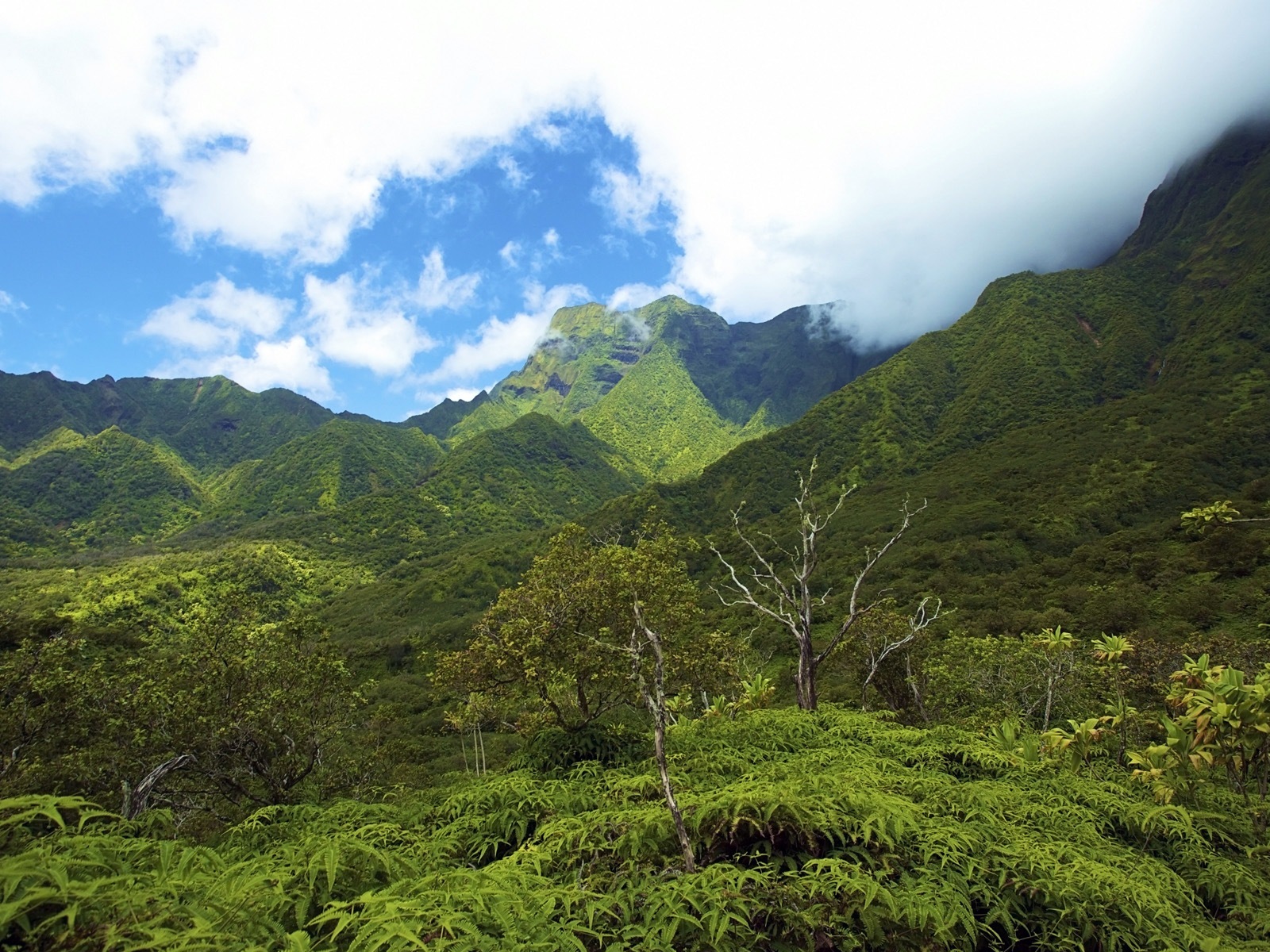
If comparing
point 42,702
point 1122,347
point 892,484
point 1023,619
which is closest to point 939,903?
point 42,702

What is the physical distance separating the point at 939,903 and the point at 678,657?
33.5 feet

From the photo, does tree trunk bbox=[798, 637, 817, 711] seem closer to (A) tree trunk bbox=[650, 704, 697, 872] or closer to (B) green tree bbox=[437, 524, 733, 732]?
(B) green tree bbox=[437, 524, 733, 732]

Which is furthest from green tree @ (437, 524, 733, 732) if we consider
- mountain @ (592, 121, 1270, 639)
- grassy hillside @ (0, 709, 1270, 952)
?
mountain @ (592, 121, 1270, 639)

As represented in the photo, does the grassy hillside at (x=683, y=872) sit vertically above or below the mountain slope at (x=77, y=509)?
below

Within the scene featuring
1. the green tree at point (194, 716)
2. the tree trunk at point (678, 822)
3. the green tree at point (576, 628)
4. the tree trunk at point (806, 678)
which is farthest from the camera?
the tree trunk at point (806, 678)

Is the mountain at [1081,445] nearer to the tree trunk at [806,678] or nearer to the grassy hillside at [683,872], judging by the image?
the tree trunk at [806,678]

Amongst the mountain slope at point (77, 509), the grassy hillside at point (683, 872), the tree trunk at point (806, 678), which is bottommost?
the tree trunk at point (806, 678)

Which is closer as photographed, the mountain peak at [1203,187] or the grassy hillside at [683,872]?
the grassy hillside at [683,872]

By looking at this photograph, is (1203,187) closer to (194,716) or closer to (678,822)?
(678,822)

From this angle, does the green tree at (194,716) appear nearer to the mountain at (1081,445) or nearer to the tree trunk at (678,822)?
the tree trunk at (678,822)

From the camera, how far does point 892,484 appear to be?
121 m

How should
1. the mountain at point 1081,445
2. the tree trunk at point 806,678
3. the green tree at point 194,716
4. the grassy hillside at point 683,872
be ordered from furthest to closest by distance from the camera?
the mountain at point 1081,445, the tree trunk at point 806,678, the green tree at point 194,716, the grassy hillside at point 683,872

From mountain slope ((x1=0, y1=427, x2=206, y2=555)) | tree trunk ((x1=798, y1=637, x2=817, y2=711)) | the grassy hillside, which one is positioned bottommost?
tree trunk ((x1=798, y1=637, x2=817, y2=711))

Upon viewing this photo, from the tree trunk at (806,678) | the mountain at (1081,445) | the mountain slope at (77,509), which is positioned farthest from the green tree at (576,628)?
the mountain slope at (77,509)
